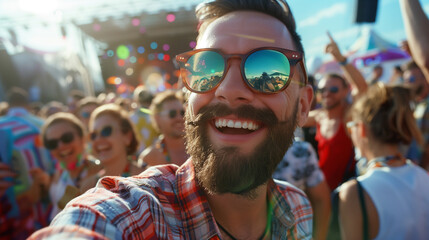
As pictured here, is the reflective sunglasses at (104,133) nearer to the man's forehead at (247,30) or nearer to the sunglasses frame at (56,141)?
the sunglasses frame at (56,141)

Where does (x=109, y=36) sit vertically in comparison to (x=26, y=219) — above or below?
above

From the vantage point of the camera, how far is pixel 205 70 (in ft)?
3.83

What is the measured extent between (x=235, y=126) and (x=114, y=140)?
192cm

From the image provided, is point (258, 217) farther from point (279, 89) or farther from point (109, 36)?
point (109, 36)

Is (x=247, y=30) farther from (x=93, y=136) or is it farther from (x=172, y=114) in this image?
(x=93, y=136)

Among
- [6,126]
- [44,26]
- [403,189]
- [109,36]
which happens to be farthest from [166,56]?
[403,189]

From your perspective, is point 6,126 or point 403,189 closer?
point 403,189

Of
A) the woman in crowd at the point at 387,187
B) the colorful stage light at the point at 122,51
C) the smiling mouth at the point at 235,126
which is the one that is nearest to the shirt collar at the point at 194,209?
the smiling mouth at the point at 235,126

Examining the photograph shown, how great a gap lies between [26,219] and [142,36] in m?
21.3

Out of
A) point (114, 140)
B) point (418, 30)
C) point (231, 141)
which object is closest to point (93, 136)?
point (114, 140)

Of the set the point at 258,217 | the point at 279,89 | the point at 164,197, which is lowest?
the point at 258,217

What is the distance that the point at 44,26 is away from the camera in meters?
18.7

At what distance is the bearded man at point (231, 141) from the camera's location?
97 centimetres

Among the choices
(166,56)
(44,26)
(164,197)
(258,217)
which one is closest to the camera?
(164,197)
